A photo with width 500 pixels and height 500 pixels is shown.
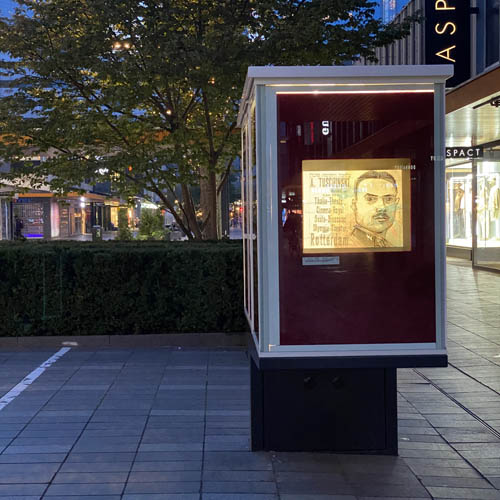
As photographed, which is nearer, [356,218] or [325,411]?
[356,218]

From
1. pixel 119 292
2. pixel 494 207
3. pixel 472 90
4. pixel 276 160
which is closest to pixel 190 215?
pixel 119 292

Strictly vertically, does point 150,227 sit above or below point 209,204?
below

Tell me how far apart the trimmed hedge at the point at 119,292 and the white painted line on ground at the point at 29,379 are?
1.87 ft

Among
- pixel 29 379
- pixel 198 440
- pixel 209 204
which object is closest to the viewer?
pixel 198 440

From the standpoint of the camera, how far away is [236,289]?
9000 millimetres

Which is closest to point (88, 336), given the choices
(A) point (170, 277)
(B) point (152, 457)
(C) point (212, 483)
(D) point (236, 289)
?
Answer: (A) point (170, 277)

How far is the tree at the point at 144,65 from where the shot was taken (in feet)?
35.1

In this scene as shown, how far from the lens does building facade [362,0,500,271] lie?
45.9ft

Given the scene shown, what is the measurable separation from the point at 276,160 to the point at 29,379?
14.2ft

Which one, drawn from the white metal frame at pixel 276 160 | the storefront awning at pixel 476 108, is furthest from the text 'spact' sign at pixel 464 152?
the white metal frame at pixel 276 160

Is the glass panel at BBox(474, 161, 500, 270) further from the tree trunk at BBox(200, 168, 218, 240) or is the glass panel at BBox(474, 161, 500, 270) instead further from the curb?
the curb

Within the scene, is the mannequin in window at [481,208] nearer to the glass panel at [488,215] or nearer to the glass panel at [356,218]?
the glass panel at [488,215]

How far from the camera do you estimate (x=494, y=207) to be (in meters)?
20.1

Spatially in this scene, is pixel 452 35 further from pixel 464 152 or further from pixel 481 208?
pixel 481 208
